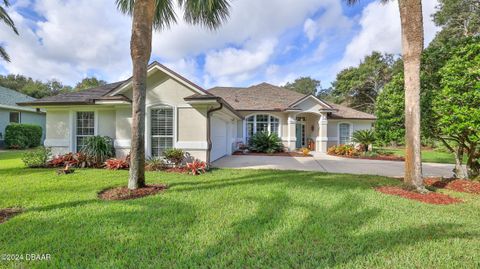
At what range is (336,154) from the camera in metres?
16.3

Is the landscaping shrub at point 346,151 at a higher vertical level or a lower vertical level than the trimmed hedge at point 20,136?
lower

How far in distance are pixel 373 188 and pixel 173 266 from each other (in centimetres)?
640

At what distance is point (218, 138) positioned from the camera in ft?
42.5

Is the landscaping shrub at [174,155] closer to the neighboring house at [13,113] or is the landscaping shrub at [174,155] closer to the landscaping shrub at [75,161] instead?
the landscaping shrub at [75,161]

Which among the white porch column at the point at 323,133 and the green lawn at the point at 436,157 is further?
the white porch column at the point at 323,133

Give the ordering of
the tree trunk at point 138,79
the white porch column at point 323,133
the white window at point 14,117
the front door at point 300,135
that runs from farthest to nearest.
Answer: the white window at point 14,117 → the front door at point 300,135 → the white porch column at point 323,133 → the tree trunk at point 138,79

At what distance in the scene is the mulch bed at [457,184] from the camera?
684cm

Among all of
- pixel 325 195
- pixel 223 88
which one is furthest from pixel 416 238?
pixel 223 88

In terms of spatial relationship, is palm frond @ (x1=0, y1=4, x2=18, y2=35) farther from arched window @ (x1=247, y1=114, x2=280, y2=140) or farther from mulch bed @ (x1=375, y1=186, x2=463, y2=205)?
mulch bed @ (x1=375, y1=186, x2=463, y2=205)

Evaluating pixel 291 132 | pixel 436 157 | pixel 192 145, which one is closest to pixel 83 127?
pixel 192 145

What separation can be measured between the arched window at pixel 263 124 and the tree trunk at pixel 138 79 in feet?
42.6

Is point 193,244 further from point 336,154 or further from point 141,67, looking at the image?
point 336,154

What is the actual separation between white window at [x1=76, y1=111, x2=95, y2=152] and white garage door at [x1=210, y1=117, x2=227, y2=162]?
5.92 metres

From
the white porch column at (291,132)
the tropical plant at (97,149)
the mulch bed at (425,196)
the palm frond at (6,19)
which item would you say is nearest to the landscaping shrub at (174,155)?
the tropical plant at (97,149)
